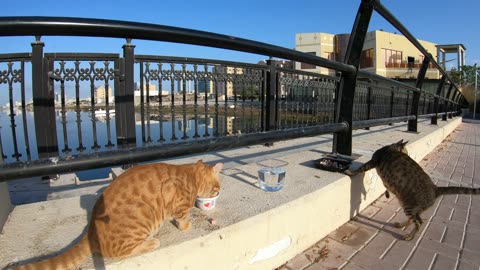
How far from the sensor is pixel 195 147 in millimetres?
1591

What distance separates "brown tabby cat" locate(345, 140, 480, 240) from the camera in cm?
242

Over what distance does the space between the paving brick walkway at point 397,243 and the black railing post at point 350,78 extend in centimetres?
73

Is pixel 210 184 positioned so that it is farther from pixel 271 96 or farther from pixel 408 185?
pixel 271 96

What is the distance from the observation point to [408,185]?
251 cm

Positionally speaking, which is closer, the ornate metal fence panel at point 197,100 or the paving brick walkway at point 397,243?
the paving brick walkway at point 397,243

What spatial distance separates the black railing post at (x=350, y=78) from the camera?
8.63ft

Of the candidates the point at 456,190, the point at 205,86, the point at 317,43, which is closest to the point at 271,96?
the point at 205,86

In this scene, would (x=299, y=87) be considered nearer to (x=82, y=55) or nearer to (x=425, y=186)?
(x=425, y=186)

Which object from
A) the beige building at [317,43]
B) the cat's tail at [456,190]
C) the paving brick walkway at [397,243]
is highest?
the beige building at [317,43]

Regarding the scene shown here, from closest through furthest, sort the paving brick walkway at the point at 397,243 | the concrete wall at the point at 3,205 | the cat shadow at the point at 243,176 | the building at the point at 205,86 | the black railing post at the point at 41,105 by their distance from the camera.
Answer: the concrete wall at the point at 3,205
the paving brick walkway at the point at 397,243
the cat shadow at the point at 243,176
the black railing post at the point at 41,105
the building at the point at 205,86

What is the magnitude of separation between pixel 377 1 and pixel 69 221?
2924mm

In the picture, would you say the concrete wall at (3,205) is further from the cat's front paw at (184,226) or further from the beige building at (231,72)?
the beige building at (231,72)

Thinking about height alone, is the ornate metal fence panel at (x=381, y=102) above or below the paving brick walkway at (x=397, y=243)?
above

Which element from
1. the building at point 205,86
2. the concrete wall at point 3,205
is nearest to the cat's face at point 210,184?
the concrete wall at point 3,205
